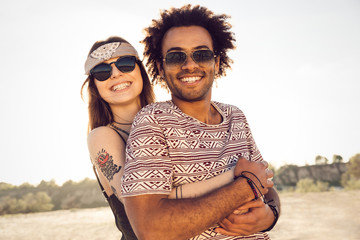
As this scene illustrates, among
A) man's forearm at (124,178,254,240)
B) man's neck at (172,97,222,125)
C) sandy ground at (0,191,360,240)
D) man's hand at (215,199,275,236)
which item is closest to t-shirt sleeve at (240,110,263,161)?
man's neck at (172,97,222,125)

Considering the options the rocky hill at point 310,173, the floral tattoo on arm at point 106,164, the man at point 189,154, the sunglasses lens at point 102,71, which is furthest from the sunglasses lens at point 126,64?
the rocky hill at point 310,173

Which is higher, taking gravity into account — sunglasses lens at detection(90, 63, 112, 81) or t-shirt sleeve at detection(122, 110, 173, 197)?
sunglasses lens at detection(90, 63, 112, 81)

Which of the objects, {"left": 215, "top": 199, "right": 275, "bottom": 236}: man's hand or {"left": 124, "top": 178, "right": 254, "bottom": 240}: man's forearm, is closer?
{"left": 124, "top": 178, "right": 254, "bottom": 240}: man's forearm

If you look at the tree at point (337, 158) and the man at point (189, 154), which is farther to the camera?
the tree at point (337, 158)

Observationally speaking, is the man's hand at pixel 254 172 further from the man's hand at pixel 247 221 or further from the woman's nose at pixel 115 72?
the woman's nose at pixel 115 72

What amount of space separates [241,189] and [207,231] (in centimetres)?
38

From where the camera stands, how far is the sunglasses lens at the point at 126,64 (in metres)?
3.45

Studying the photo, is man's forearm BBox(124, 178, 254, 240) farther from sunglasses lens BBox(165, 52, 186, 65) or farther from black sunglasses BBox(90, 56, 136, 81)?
black sunglasses BBox(90, 56, 136, 81)

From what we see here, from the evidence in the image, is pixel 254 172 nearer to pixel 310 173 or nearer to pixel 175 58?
pixel 175 58

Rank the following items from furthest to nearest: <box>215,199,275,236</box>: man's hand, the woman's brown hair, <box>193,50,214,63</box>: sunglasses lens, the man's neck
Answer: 1. the woman's brown hair
2. <box>193,50,214,63</box>: sunglasses lens
3. the man's neck
4. <box>215,199,275,236</box>: man's hand

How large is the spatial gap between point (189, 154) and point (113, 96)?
1355mm

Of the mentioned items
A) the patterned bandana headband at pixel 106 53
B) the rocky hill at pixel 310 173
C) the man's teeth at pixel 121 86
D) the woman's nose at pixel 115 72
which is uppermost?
the patterned bandana headband at pixel 106 53

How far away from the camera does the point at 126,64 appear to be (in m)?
3.48

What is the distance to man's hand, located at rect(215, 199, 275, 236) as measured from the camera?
7.54ft
